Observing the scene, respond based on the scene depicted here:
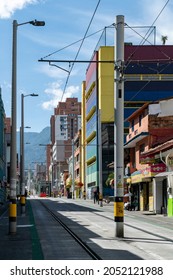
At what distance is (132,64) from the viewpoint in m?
85.2

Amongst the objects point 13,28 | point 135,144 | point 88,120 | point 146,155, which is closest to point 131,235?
point 13,28

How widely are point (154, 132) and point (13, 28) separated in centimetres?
2272

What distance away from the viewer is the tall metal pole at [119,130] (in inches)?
781

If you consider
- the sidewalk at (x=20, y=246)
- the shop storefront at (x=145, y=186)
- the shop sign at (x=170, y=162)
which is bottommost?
the sidewalk at (x=20, y=246)

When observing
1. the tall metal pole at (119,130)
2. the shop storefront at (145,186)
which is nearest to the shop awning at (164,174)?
the shop storefront at (145,186)

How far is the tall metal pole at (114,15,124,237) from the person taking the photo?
19.8m

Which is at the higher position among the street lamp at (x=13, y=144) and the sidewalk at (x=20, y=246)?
the street lamp at (x=13, y=144)

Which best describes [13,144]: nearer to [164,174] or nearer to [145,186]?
[164,174]

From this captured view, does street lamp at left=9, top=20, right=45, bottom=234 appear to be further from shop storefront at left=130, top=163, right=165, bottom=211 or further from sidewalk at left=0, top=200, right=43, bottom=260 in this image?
shop storefront at left=130, top=163, right=165, bottom=211

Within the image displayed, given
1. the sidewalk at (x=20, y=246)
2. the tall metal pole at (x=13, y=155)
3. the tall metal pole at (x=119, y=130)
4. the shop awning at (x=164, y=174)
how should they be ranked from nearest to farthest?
the sidewalk at (x=20, y=246) → the tall metal pole at (x=119, y=130) → the tall metal pole at (x=13, y=155) → the shop awning at (x=164, y=174)

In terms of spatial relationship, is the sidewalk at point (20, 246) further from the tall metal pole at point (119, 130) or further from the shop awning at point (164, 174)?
the shop awning at point (164, 174)

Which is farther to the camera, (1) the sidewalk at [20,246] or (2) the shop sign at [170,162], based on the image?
(2) the shop sign at [170,162]

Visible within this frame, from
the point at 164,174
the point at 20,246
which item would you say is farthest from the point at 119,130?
the point at 164,174

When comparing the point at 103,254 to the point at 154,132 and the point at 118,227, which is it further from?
the point at 154,132
